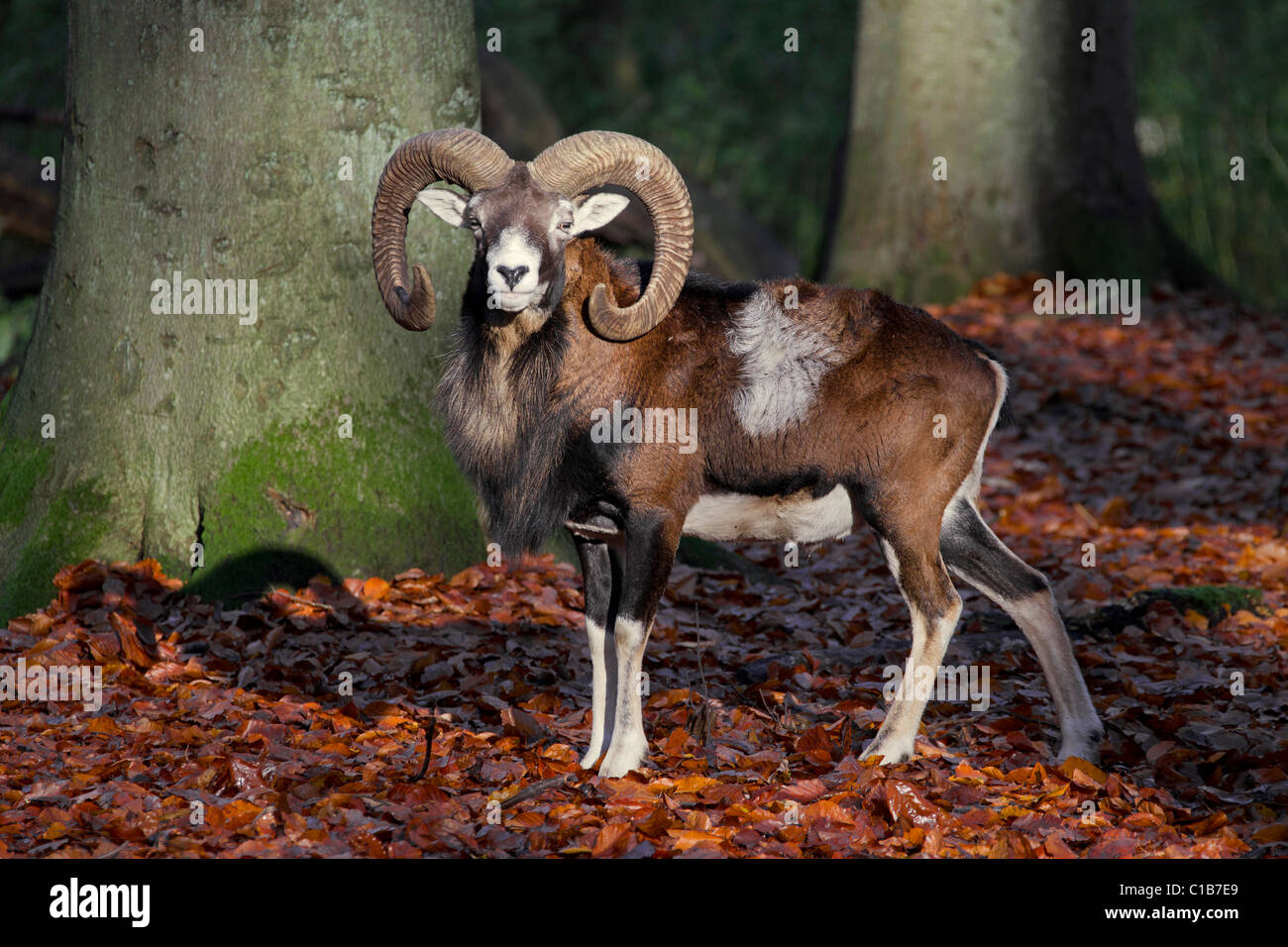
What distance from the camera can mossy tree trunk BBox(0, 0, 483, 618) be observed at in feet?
21.9

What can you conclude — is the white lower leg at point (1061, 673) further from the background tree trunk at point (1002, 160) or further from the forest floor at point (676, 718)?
the background tree trunk at point (1002, 160)

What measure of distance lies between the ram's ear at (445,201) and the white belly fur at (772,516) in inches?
61.2

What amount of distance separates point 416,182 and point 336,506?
203 cm

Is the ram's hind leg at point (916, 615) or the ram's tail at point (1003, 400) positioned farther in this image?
the ram's tail at point (1003, 400)

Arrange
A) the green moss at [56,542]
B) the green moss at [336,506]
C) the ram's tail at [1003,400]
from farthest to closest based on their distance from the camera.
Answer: the green moss at [336,506], the green moss at [56,542], the ram's tail at [1003,400]

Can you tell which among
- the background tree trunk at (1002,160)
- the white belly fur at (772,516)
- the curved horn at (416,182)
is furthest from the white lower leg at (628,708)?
the background tree trunk at (1002,160)

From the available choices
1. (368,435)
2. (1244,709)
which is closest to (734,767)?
(1244,709)

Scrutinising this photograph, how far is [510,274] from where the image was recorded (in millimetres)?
4973

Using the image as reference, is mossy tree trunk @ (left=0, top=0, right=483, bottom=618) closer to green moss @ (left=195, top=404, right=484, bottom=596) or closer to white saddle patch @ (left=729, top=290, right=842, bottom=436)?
green moss @ (left=195, top=404, right=484, bottom=596)

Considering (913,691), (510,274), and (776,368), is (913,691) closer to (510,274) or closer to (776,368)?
(776,368)

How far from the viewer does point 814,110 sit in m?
23.3

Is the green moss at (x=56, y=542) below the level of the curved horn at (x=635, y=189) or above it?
below

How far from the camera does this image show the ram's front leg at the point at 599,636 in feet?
17.8
